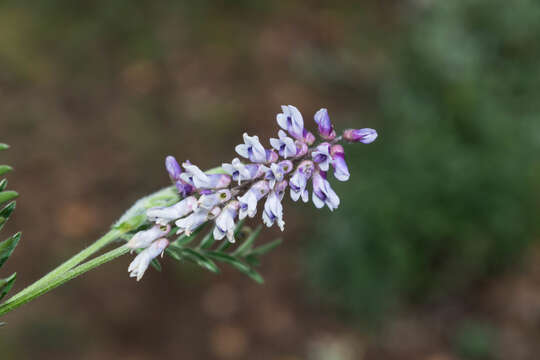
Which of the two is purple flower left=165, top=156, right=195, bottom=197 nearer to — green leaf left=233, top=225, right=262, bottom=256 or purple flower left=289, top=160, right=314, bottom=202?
purple flower left=289, top=160, right=314, bottom=202

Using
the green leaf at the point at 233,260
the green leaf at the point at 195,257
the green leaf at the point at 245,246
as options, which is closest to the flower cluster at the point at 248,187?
the green leaf at the point at 195,257

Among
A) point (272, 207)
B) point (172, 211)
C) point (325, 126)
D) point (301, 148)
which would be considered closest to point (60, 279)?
point (172, 211)

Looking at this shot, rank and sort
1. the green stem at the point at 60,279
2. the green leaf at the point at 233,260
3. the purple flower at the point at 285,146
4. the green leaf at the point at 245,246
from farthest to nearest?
the green leaf at the point at 245,246, the green leaf at the point at 233,260, the purple flower at the point at 285,146, the green stem at the point at 60,279

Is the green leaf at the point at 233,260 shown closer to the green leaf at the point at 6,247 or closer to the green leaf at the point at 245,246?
the green leaf at the point at 245,246

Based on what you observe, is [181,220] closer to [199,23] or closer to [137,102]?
[137,102]

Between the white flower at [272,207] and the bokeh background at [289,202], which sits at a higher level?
the bokeh background at [289,202]

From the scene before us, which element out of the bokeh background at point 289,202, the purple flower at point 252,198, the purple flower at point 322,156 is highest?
the bokeh background at point 289,202
